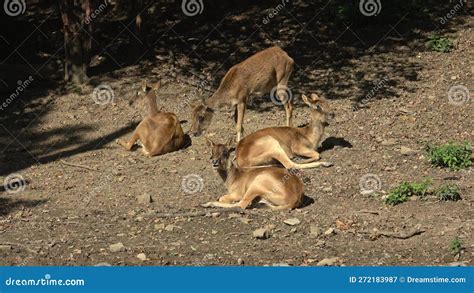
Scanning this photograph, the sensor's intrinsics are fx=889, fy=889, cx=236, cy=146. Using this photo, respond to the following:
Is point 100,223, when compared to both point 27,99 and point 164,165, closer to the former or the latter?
point 164,165

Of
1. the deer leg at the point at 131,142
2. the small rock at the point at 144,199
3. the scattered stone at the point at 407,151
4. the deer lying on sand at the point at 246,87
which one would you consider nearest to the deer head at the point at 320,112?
the deer lying on sand at the point at 246,87

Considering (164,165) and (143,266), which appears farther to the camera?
(164,165)

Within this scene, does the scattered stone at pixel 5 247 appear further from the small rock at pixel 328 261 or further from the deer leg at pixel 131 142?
the deer leg at pixel 131 142

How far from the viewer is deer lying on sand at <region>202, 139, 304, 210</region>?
1218 cm

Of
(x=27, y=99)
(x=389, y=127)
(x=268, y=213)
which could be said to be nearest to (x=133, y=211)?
(x=268, y=213)

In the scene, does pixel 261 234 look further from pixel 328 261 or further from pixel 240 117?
pixel 240 117

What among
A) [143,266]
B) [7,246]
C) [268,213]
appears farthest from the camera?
[268,213]

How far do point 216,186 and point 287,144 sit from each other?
1.60 m

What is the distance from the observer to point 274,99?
56.0ft

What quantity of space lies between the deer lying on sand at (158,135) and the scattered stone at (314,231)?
14.3 feet

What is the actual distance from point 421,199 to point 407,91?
516 centimetres

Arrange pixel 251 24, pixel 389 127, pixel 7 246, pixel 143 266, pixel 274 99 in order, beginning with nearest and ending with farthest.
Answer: pixel 143 266, pixel 7 246, pixel 389 127, pixel 274 99, pixel 251 24

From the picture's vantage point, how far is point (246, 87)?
52.5ft

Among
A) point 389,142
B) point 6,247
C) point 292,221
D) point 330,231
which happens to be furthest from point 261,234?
point 389,142
